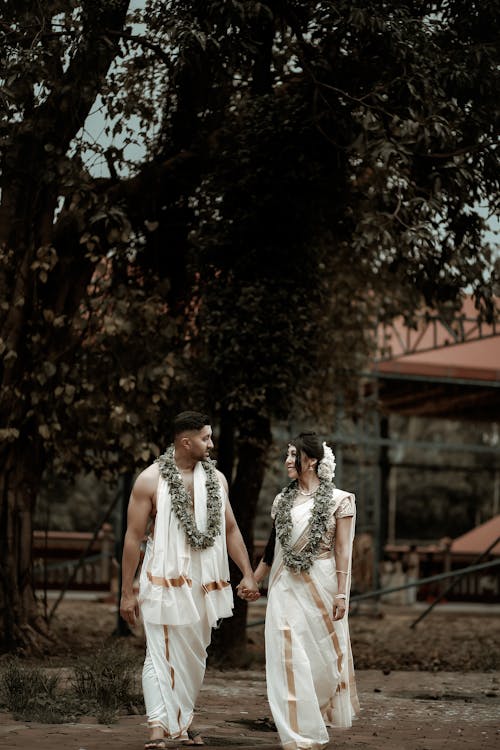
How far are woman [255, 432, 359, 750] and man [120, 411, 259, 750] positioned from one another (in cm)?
26

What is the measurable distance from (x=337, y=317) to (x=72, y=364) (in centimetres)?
400

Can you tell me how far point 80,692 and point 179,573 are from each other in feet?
6.87

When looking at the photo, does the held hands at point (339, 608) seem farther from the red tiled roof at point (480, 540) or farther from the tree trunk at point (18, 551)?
the red tiled roof at point (480, 540)

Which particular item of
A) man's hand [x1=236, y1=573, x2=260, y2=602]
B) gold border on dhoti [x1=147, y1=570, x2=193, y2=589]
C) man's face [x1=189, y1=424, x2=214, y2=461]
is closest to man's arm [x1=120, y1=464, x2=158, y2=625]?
gold border on dhoti [x1=147, y1=570, x2=193, y2=589]

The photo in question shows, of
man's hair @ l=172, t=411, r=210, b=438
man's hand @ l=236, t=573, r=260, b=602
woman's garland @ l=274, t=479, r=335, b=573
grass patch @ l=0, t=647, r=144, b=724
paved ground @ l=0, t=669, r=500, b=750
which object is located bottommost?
paved ground @ l=0, t=669, r=500, b=750

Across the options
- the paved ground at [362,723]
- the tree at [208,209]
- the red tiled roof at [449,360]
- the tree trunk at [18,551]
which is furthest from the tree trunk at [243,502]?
the red tiled roof at [449,360]

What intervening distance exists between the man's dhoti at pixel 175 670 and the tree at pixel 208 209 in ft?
16.2

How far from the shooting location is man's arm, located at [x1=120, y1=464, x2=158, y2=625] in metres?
6.97

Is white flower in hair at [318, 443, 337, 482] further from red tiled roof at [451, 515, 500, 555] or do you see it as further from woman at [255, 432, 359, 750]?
red tiled roof at [451, 515, 500, 555]

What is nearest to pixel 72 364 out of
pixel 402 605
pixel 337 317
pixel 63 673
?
pixel 63 673

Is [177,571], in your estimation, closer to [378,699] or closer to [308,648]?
[308,648]

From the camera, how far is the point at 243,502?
41.4ft

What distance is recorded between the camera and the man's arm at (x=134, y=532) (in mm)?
6973

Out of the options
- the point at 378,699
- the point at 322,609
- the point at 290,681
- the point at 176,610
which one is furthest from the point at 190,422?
the point at 378,699
